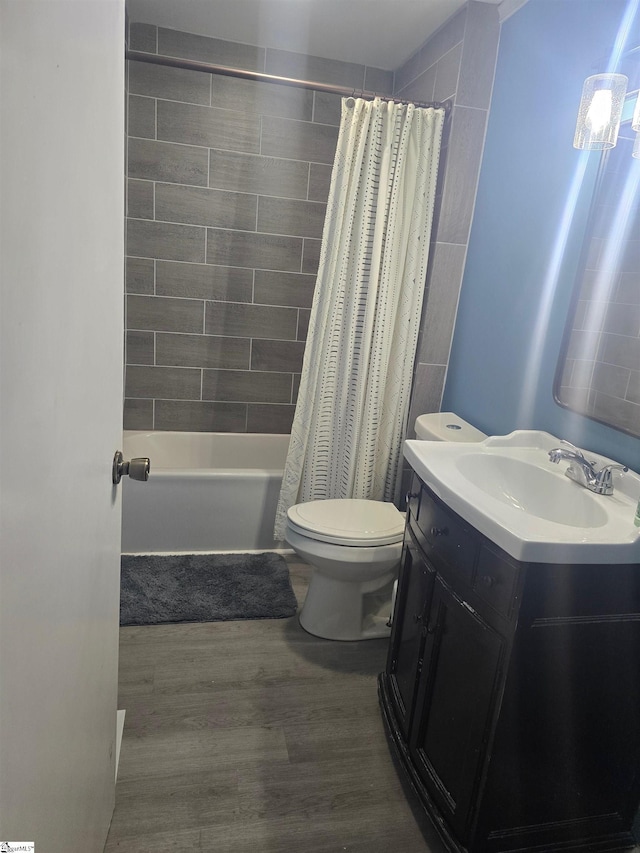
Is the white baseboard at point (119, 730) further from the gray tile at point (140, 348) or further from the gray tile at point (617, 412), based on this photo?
the gray tile at point (140, 348)

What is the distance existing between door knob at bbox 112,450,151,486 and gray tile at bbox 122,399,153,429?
7.18ft

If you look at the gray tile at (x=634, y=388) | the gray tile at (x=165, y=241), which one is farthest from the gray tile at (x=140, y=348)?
the gray tile at (x=634, y=388)

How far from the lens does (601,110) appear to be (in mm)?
1597

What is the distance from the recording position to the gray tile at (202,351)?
3.21m

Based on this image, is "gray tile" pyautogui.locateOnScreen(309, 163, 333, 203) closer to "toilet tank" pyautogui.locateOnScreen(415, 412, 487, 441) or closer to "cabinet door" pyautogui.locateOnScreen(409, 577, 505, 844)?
"toilet tank" pyautogui.locateOnScreen(415, 412, 487, 441)

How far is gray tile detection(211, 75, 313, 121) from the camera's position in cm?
295

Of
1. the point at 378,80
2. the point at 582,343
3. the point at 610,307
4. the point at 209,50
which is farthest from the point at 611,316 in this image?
the point at 209,50

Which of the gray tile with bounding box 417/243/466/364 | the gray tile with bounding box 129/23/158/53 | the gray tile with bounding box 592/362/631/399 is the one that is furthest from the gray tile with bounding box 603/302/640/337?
the gray tile with bounding box 129/23/158/53

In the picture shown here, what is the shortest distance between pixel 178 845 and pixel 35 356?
1.35 metres

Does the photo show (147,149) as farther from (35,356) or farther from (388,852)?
(388,852)

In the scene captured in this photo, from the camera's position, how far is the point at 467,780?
1331 mm

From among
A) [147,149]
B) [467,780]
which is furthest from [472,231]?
[467,780]

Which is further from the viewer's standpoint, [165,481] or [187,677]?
[165,481]

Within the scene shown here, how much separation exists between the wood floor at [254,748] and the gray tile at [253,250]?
1902 millimetres
